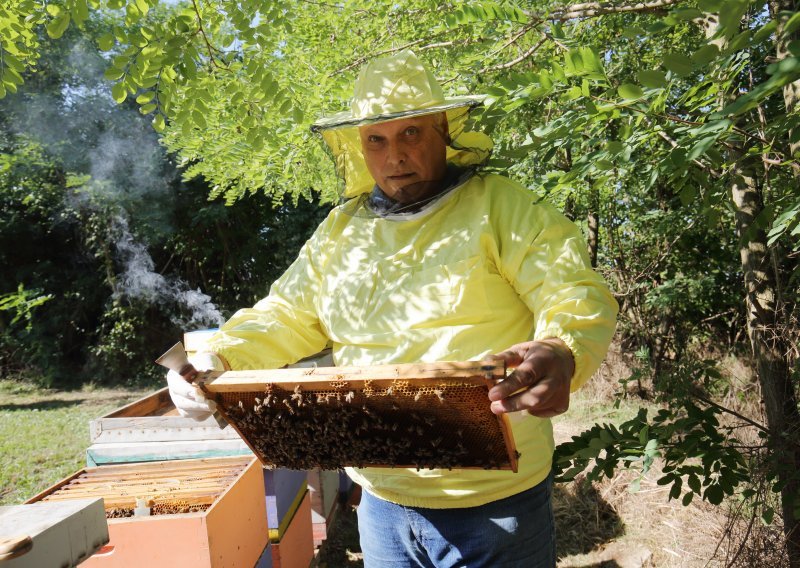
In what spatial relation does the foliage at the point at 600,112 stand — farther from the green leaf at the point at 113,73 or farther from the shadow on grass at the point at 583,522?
the shadow on grass at the point at 583,522

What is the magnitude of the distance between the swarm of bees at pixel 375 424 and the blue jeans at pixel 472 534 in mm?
180

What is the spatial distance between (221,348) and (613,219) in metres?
6.33

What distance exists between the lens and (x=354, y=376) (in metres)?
1.49

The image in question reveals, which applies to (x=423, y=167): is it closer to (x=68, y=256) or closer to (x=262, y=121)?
(x=262, y=121)

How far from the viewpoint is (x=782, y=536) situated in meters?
2.71

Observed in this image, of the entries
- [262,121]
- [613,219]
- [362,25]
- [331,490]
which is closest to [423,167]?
[262,121]

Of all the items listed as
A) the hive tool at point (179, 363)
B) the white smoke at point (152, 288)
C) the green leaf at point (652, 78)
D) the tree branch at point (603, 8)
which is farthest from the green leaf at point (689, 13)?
the white smoke at point (152, 288)

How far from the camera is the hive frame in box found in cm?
146

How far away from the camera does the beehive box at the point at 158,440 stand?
332 cm

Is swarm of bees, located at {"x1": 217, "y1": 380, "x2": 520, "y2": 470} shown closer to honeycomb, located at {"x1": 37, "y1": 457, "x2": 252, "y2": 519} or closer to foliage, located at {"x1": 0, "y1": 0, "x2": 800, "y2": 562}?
foliage, located at {"x1": 0, "y1": 0, "x2": 800, "y2": 562}

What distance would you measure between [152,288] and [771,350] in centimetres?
1207

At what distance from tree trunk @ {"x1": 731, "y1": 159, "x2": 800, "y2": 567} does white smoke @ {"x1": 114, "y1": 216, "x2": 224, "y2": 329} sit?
11.1 m

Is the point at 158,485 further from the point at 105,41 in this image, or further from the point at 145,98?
the point at 105,41

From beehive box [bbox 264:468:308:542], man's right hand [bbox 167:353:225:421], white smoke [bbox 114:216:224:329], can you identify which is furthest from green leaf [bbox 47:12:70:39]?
white smoke [bbox 114:216:224:329]
